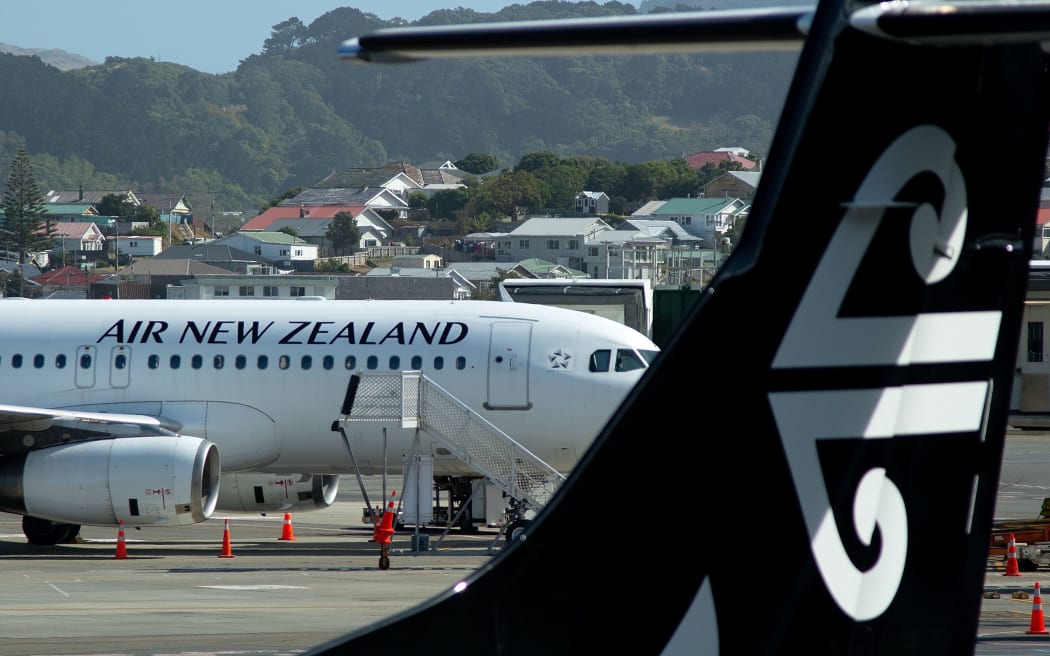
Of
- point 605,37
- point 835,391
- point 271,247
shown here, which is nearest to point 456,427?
point 835,391

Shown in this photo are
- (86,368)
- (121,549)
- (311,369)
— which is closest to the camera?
(311,369)

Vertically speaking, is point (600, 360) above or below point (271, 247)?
below

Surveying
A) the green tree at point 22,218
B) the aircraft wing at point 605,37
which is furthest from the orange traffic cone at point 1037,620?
the green tree at point 22,218

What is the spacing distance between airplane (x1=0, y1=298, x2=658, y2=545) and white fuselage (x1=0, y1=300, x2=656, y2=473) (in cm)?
2

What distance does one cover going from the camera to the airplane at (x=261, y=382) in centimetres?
2252

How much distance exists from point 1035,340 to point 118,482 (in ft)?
119

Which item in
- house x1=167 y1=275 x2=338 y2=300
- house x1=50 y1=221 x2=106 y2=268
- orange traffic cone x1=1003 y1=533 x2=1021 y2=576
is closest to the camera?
orange traffic cone x1=1003 y1=533 x2=1021 y2=576

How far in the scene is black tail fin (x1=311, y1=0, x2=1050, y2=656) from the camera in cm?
533

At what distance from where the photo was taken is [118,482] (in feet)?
71.9

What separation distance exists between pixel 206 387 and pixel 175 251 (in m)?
100

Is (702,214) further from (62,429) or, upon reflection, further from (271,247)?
(62,429)

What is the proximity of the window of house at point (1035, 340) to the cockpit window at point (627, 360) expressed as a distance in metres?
30.6

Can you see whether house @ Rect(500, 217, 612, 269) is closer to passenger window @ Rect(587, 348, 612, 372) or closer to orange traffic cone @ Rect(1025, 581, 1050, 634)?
passenger window @ Rect(587, 348, 612, 372)

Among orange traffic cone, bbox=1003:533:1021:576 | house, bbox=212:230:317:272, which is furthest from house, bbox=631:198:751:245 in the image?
orange traffic cone, bbox=1003:533:1021:576
